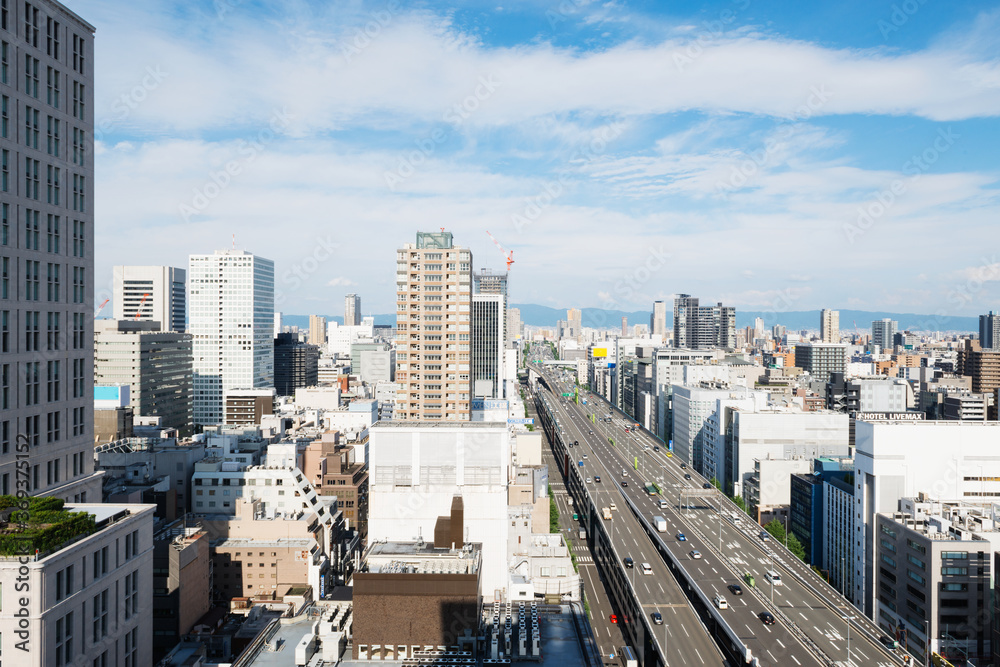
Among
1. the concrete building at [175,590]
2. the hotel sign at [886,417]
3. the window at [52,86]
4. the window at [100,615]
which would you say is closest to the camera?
the window at [100,615]

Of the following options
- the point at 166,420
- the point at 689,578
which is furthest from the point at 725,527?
the point at 166,420

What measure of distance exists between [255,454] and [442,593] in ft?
153

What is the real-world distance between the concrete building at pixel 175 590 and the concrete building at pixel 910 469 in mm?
45871

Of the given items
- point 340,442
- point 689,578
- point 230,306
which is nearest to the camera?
point 689,578

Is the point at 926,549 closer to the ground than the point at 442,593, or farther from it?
closer to the ground

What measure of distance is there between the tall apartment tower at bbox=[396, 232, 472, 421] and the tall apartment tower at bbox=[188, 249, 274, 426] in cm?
6843

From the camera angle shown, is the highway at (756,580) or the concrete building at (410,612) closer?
the concrete building at (410,612)

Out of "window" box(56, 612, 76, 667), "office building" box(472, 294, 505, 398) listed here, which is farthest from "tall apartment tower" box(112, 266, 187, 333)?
"window" box(56, 612, 76, 667)

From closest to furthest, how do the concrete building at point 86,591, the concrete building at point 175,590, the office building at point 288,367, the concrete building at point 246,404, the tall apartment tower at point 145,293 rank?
the concrete building at point 86,591 → the concrete building at point 175,590 → the concrete building at point 246,404 → the tall apartment tower at point 145,293 → the office building at point 288,367

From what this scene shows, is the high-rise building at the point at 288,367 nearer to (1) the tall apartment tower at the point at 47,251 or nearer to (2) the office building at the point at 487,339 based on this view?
(2) the office building at the point at 487,339

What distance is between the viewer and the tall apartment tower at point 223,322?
12925 cm

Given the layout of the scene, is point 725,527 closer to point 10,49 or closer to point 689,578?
point 689,578

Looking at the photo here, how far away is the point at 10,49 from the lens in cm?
2900

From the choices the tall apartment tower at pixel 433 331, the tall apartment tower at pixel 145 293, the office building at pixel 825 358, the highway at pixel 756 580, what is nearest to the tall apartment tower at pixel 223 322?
the tall apartment tower at pixel 145 293
